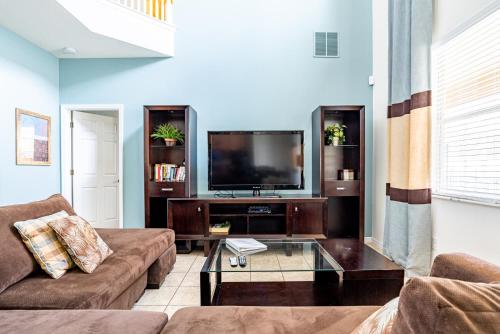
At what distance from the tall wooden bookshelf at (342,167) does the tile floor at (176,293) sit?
1835 mm

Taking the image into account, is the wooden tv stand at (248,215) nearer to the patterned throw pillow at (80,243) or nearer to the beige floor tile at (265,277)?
the beige floor tile at (265,277)

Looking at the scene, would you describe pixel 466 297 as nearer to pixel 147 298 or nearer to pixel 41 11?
pixel 147 298

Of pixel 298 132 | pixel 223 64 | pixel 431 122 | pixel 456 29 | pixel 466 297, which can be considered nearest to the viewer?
pixel 466 297

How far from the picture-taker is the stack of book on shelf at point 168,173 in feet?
11.3

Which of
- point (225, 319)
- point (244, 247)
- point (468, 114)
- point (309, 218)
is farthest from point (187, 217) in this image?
point (468, 114)

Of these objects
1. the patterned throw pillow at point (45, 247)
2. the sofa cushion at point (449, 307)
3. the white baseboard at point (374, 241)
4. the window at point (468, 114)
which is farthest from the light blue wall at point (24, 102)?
the window at point (468, 114)

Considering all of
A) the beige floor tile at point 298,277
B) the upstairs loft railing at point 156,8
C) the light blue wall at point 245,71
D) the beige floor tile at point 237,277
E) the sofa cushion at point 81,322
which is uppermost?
the upstairs loft railing at point 156,8

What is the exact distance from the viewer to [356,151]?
3.64 metres

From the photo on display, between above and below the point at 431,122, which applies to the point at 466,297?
below

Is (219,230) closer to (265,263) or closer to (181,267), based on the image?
(181,267)

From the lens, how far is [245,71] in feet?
12.5

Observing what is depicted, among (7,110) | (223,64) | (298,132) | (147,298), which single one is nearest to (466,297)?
(147,298)

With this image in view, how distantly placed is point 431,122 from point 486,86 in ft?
1.77

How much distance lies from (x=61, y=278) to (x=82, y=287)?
21cm
